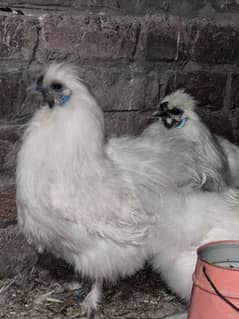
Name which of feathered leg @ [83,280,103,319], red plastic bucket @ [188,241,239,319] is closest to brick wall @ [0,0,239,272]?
feathered leg @ [83,280,103,319]

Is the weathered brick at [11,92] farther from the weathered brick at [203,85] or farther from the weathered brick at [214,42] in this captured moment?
the weathered brick at [214,42]

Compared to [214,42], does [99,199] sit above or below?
below

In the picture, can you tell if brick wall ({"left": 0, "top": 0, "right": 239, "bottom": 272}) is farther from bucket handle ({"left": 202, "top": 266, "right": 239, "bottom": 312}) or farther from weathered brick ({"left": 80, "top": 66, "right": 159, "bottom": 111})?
bucket handle ({"left": 202, "top": 266, "right": 239, "bottom": 312})

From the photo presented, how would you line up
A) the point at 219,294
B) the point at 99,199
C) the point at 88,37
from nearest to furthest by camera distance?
1. the point at 219,294
2. the point at 99,199
3. the point at 88,37

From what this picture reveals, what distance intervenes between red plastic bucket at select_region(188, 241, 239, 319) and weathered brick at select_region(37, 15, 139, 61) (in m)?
0.97

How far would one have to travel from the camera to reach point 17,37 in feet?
7.10

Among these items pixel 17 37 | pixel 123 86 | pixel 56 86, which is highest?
pixel 17 37

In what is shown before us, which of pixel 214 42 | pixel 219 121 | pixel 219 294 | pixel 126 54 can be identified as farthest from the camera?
pixel 219 121

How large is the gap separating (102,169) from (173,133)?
1.99ft

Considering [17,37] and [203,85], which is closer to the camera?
[17,37]

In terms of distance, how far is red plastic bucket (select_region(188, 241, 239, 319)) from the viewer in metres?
1.52

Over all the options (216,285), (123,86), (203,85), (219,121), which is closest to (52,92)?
(123,86)

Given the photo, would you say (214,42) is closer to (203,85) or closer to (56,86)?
(203,85)

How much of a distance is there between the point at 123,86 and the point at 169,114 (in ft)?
0.73
